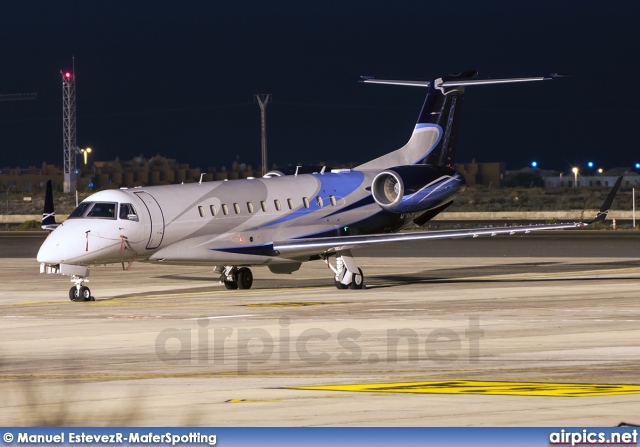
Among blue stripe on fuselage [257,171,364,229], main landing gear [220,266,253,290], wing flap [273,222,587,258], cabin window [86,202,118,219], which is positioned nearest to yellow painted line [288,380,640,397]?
cabin window [86,202,118,219]

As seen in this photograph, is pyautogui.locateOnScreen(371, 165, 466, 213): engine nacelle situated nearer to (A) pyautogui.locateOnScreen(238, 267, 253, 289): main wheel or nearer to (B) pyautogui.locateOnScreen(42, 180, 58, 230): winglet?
(A) pyautogui.locateOnScreen(238, 267, 253, 289): main wheel

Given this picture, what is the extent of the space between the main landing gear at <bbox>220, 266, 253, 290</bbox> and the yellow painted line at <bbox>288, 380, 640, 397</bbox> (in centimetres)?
1856

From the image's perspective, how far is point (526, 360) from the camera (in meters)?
17.7

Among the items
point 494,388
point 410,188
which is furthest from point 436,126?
point 494,388

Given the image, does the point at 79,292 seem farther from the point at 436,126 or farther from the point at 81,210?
the point at 436,126

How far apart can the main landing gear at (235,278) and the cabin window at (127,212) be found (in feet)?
13.0

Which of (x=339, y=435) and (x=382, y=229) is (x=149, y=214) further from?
(x=339, y=435)

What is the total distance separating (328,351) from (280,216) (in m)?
14.4

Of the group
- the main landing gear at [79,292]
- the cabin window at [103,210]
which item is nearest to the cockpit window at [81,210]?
the cabin window at [103,210]

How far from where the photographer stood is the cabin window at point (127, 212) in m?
30.4

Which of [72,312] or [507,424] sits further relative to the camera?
[72,312]

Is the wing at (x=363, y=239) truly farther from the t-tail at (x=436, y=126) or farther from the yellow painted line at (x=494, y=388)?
the yellow painted line at (x=494, y=388)

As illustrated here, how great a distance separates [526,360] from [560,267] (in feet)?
74.0

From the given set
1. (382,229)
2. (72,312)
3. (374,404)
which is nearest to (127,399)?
(374,404)
